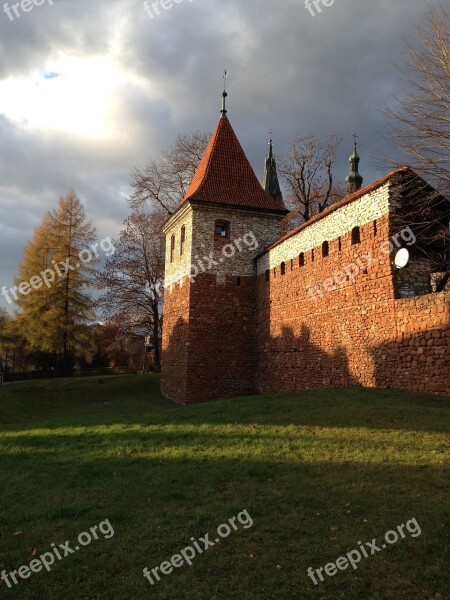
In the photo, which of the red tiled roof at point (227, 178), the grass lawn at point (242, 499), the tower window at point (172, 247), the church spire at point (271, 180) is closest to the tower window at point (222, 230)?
the red tiled roof at point (227, 178)

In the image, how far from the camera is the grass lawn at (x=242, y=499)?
3840 millimetres

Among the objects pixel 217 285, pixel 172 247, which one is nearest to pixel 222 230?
pixel 217 285

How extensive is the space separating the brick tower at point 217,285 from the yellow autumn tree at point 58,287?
10598mm

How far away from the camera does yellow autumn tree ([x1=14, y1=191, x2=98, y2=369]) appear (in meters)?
28.5

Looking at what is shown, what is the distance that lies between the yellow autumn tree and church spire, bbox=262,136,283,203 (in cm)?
1480

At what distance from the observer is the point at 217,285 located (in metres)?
19.3

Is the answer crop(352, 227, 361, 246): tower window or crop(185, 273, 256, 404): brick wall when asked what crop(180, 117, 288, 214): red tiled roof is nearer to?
crop(185, 273, 256, 404): brick wall

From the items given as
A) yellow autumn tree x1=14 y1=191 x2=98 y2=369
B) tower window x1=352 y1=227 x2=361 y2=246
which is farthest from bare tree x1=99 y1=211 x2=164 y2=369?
tower window x1=352 y1=227 x2=361 y2=246

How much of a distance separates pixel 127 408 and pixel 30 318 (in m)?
13.3

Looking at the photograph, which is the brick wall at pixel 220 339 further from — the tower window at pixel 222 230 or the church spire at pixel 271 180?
the church spire at pixel 271 180

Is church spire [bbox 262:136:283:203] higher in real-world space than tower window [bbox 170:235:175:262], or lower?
higher

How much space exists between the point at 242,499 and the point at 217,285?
46.8 feet

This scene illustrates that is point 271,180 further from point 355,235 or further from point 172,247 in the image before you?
point 355,235

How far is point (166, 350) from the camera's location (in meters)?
21.8
